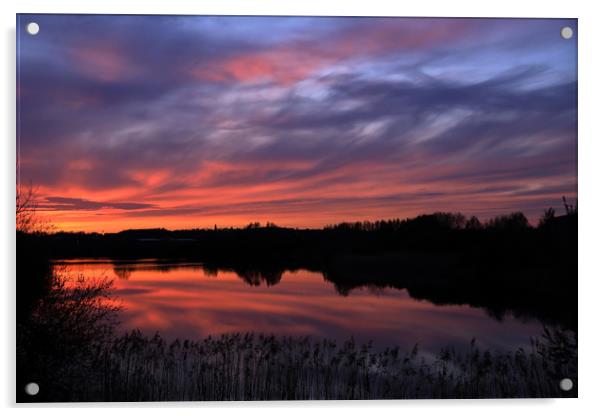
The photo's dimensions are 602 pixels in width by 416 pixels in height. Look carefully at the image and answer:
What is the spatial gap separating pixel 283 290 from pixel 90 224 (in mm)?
1287

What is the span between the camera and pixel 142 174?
435 centimetres

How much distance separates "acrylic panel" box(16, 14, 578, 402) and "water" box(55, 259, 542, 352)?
0.04 ft

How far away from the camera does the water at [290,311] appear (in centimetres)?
427

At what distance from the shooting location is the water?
4266 millimetres

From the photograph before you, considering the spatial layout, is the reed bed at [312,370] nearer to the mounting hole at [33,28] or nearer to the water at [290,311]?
the water at [290,311]

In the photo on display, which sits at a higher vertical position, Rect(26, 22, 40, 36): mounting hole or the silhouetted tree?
Rect(26, 22, 40, 36): mounting hole

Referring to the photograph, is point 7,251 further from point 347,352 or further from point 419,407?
point 419,407

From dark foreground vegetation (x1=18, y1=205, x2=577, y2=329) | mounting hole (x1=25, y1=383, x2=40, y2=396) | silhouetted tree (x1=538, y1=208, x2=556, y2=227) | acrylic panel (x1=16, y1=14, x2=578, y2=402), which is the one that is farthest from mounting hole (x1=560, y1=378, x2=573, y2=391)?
mounting hole (x1=25, y1=383, x2=40, y2=396)

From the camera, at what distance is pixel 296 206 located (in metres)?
4.36

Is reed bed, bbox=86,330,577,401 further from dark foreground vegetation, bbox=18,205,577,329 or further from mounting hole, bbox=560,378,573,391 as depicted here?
dark foreground vegetation, bbox=18,205,577,329

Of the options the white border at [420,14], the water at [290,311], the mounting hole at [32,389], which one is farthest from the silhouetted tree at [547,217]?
the mounting hole at [32,389]

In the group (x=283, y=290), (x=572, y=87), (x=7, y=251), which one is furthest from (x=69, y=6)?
(x=572, y=87)

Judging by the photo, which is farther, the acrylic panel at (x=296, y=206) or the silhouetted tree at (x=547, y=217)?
the silhouetted tree at (x=547, y=217)

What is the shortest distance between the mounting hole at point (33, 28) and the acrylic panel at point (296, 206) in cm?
1
